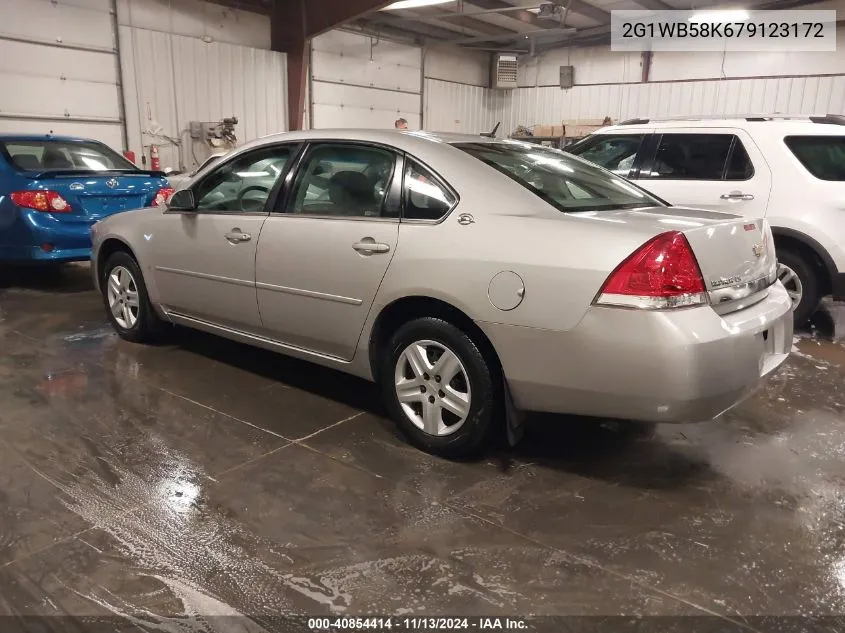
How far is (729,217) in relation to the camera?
9.40ft

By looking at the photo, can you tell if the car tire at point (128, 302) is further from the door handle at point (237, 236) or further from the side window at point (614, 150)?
the side window at point (614, 150)

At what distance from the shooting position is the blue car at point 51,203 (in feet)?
19.8

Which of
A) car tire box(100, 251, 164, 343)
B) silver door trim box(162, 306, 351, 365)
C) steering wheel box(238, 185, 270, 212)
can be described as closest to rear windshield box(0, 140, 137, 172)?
car tire box(100, 251, 164, 343)

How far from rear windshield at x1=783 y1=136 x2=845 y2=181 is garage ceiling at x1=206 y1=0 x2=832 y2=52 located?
8385 mm

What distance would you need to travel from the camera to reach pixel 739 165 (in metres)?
5.23

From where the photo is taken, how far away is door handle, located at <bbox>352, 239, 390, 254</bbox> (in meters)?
2.99

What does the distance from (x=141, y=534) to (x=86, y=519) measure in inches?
10.5

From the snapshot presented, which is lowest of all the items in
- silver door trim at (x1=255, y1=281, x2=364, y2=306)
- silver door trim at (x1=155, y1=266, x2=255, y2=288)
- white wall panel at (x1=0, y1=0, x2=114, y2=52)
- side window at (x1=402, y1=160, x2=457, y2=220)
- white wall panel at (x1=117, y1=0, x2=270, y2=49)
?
silver door trim at (x1=155, y1=266, x2=255, y2=288)

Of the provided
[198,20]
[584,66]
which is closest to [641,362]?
[198,20]

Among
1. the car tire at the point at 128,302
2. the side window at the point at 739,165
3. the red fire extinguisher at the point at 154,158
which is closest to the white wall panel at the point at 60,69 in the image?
the red fire extinguisher at the point at 154,158

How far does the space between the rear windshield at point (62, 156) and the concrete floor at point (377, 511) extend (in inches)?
139

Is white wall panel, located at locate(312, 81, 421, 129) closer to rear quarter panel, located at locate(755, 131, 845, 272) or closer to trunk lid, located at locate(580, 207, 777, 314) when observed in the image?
rear quarter panel, located at locate(755, 131, 845, 272)

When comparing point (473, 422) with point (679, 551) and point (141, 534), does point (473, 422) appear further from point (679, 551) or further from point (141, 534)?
point (141, 534)

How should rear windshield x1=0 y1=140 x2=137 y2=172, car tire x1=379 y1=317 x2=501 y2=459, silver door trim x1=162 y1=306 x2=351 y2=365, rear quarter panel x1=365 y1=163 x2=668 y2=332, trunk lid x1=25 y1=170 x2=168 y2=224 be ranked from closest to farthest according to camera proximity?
rear quarter panel x1=365 y1=163 x2=668 y2=332
car tire x1=379 y1=317 x2=501 y2=459
silver door trim x1=162 y1=306 x2=351 y2=365
trunk lid x1=25 y1=170 x2=168 y2=224
rear windshield x1=0 y1=140 x2=137 y2=172
